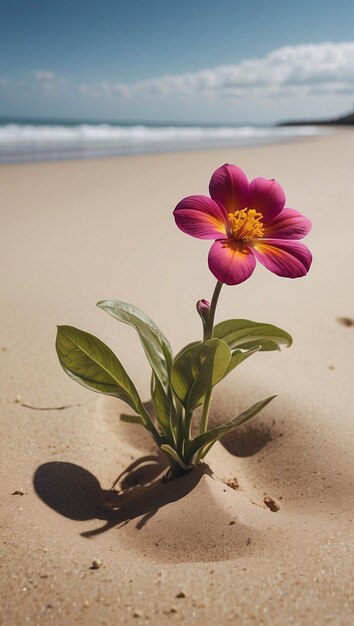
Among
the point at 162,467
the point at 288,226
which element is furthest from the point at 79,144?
the point at 288,226

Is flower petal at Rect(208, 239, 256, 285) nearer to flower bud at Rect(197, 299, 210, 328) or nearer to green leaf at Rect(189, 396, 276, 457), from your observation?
flower bud at Rect(197, 299, 210, 328)

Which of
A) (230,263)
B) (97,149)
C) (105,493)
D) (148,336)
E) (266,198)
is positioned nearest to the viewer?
(230,263)

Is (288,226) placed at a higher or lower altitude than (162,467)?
higher

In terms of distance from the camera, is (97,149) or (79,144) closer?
(97,149)

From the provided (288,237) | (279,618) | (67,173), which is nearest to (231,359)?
(288,237)

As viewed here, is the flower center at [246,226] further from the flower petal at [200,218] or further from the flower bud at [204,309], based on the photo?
the flower bud at [204,309]

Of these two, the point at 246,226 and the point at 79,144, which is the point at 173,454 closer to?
the point at 246,226
